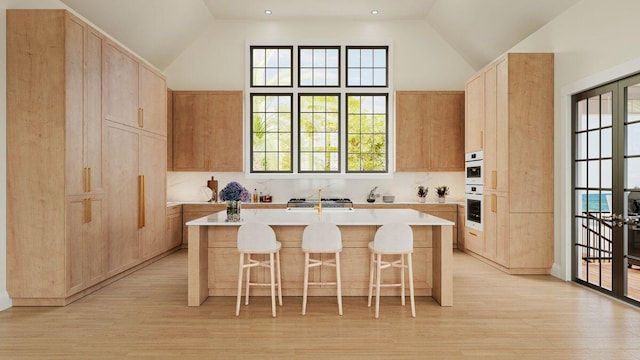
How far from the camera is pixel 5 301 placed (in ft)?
12.7

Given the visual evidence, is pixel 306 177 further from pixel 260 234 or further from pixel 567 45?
pixel 567 45

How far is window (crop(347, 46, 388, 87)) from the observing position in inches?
306

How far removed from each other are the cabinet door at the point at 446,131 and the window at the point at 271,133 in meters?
2.67

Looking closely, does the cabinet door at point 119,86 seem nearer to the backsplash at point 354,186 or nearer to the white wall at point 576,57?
the backsplash at point 354,186

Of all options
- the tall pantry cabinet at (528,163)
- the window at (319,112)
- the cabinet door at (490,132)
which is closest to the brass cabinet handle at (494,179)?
the cabinet door at (490,132)

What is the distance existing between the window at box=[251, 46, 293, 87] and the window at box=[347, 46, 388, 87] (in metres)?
1.20

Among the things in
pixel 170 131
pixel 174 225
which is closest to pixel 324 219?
pixel 174 225

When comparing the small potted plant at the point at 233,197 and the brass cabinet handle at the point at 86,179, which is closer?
the small potted plant at the point at 233,197

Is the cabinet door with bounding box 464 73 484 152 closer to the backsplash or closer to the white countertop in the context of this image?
the backsplash

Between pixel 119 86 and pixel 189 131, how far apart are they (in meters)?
2.34

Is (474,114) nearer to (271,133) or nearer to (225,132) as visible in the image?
(271,133)

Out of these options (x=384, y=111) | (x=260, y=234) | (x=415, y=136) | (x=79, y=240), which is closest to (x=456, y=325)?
(x=260, y=234)

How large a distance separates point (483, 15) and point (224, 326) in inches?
224

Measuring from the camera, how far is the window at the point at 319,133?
25.6 feet
